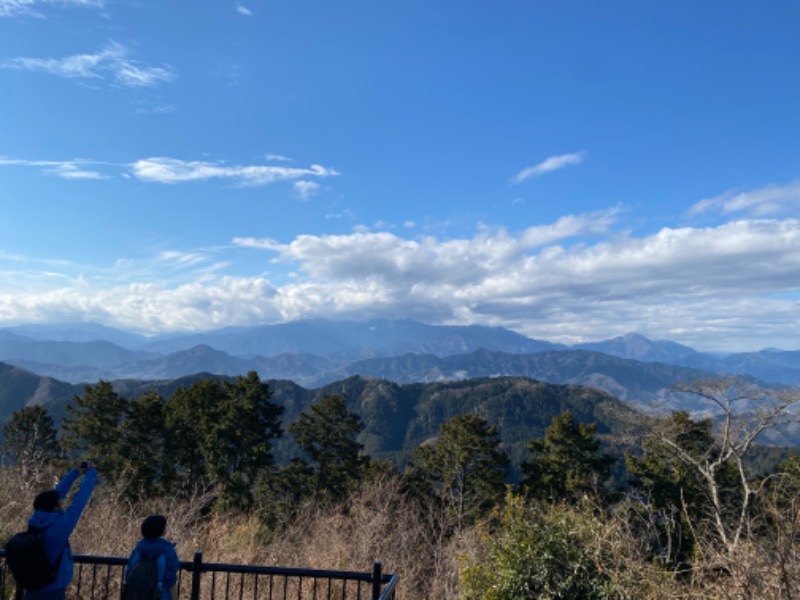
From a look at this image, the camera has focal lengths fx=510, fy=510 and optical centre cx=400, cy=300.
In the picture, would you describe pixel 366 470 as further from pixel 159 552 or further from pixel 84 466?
pixel 159 552

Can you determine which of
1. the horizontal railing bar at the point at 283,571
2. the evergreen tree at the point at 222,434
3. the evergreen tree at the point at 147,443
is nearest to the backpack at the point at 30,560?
the horizontal railing bar at the point at 283,571

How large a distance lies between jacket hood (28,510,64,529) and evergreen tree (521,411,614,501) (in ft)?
91.9

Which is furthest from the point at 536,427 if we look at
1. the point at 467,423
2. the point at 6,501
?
the point at 6,501

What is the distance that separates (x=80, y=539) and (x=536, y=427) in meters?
196

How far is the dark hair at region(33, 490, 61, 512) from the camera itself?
4.97 m

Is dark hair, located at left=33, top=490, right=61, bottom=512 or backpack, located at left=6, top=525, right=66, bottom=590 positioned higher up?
dark hair, located at left=33, top=490, right=61, bottom=512

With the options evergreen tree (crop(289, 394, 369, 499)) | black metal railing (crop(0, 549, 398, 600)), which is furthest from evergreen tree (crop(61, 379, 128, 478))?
black metal railing (crop(0, 549, 398, 600))

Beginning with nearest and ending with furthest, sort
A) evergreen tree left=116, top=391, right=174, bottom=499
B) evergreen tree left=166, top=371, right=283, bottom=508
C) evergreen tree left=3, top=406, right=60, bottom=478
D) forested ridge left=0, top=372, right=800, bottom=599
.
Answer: forested ridge left=0, top=372, right=800, bottom=599
evergreen tree left=116, top=391, right=174, bottom=499
evergreen tree left=166, top=371, right=283, bottom=508
evergreen tree left=3, top=406, right=60, bottom=478

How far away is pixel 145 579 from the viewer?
16.0 ft

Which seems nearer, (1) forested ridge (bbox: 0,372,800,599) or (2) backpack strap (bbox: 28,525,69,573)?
(2) backpack strap (bbox: 28,525,69,573)

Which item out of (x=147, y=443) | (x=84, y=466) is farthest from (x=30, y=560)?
(x=147, y=443)

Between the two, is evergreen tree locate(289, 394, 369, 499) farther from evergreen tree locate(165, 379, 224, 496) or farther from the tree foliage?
the tree foliage

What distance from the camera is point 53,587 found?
496 centimetres

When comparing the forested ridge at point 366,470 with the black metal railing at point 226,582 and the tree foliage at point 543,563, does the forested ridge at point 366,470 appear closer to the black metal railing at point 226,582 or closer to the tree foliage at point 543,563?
the black metal railing at point 226,582
